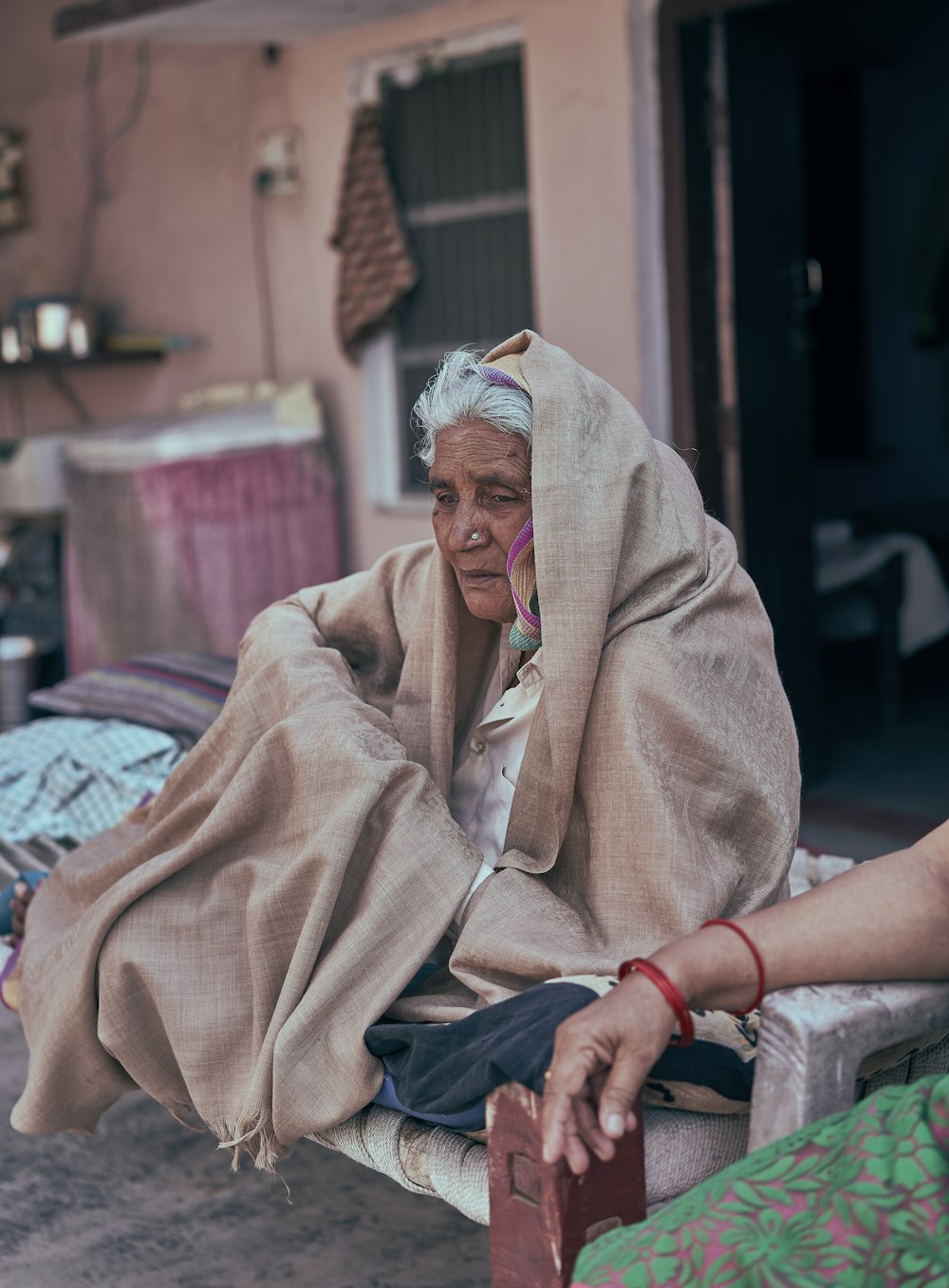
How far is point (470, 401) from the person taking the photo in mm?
2336

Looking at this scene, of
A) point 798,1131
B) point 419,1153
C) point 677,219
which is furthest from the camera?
point 677,219

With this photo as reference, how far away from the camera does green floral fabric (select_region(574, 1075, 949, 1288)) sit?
4.69 feet

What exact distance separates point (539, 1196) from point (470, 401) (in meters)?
1.19

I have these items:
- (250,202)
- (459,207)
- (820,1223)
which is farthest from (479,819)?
(250,202)

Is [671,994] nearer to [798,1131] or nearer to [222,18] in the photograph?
[798,1131]

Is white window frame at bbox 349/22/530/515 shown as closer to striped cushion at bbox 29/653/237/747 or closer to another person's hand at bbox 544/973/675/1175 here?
striped cushion at bbox 29/653/237/747

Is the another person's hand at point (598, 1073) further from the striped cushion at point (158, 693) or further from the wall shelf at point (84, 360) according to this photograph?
the wall shelf at point (84, 360)

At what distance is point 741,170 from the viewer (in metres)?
4.68

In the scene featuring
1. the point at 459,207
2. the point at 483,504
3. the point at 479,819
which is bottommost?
the point at 479,819

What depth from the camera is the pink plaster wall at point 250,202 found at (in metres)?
4.82

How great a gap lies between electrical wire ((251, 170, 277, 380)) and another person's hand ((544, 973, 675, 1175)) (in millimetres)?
4794

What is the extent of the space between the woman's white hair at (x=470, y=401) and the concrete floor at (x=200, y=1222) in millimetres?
1416

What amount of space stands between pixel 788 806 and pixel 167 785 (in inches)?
44.0

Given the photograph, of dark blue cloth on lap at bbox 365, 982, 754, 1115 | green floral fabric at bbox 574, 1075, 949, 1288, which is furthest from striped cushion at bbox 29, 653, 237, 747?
green floral fabric at bbox 574, 1075, 949, 1288
